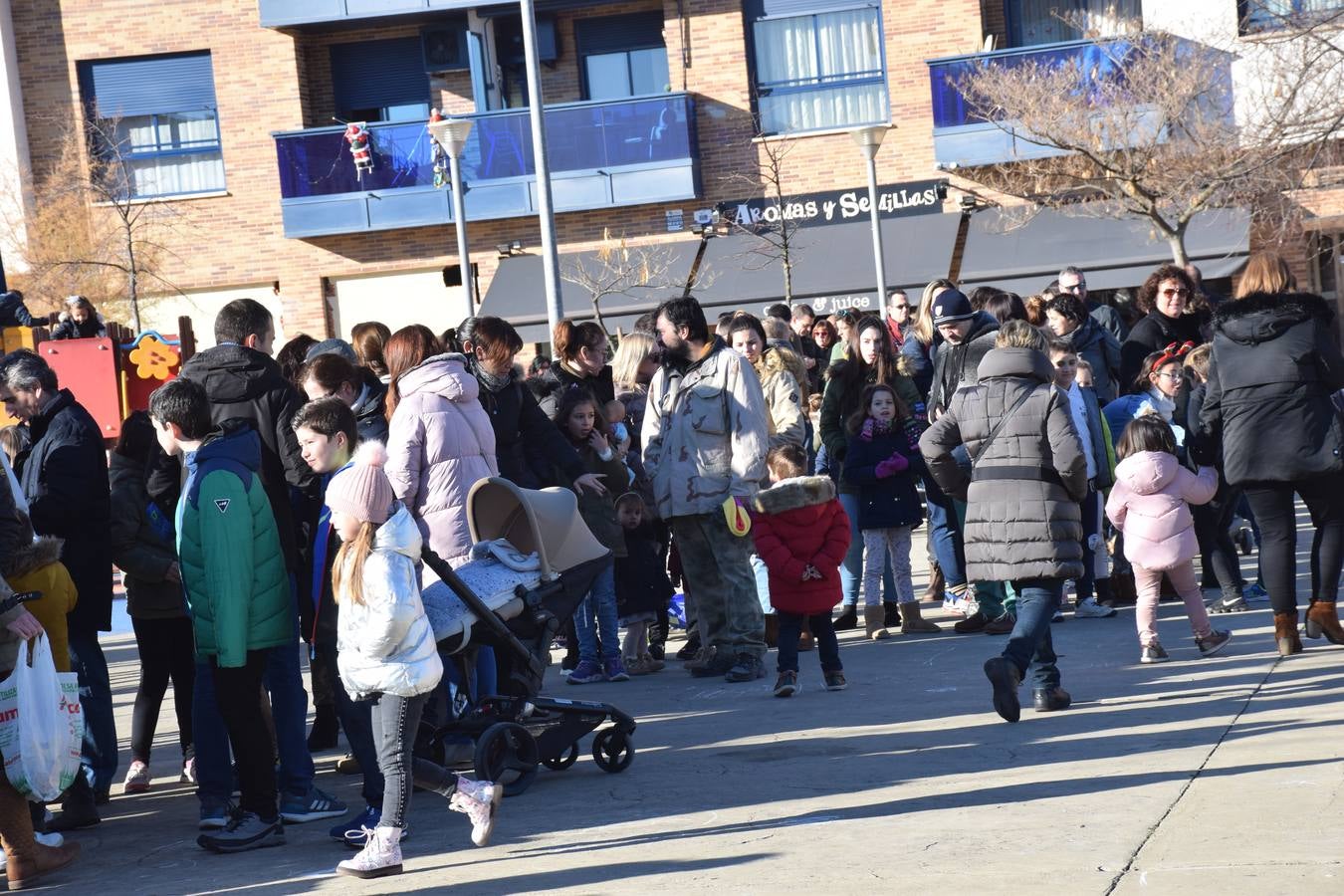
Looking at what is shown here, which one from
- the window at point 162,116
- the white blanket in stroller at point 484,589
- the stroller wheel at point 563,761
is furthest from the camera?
the window at point 162,116

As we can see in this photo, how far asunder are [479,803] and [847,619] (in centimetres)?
534

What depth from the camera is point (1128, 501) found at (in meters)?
8.91

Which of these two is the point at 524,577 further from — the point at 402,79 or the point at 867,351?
the point at 402,79

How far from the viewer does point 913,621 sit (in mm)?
10430

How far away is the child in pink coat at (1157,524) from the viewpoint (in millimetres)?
8656

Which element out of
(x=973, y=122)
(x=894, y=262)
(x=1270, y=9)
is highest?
(x=1270, y=9)

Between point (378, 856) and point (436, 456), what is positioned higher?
point (436, 456)

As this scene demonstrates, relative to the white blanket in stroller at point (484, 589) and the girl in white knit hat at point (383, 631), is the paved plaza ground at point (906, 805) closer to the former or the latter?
the girl in white knit hat at point (383, 631)

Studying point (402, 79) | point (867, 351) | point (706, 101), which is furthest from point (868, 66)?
point (867, 351)

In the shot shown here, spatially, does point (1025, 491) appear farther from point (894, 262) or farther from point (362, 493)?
point (894, 262)

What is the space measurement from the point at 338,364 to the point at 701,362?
218 cm

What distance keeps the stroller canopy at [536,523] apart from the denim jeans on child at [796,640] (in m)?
1.79

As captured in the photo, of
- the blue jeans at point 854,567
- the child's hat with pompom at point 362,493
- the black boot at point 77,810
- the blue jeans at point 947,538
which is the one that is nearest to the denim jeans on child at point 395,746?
the child's hat with pompom at point 362,493

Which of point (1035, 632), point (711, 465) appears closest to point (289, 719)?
point (711, 465)
